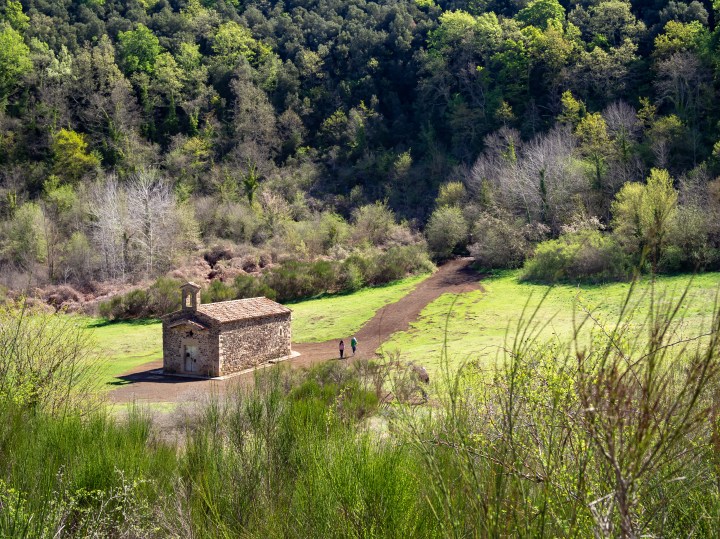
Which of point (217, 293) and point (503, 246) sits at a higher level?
point (503, 246)

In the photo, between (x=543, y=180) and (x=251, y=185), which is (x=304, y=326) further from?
(x=251, y=185)

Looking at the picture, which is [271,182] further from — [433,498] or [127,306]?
[433,498]

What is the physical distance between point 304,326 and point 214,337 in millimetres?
8478

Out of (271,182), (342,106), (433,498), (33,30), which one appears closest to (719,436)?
(433,498)

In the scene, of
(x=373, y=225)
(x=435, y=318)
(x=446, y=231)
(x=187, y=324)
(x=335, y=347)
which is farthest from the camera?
(x=373, y=225)

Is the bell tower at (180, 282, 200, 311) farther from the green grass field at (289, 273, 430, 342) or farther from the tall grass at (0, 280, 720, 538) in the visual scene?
the tall grass at (0, 280, 720, 538)

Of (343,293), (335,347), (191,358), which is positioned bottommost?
(335,347)

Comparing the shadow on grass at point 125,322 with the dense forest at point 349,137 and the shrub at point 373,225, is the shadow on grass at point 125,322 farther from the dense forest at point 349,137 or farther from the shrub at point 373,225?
the shrub at point 373,225

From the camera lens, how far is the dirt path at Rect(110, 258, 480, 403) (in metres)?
19.9

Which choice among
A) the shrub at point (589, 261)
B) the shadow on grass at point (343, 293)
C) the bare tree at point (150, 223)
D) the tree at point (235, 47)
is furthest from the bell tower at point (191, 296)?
the tree at point (235, 47)

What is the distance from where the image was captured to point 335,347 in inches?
1089

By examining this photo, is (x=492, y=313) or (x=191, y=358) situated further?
(x=492, y=313)

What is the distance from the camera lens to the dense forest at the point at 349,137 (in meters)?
40.0

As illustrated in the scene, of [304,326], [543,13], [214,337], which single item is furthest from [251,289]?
[543,13]
